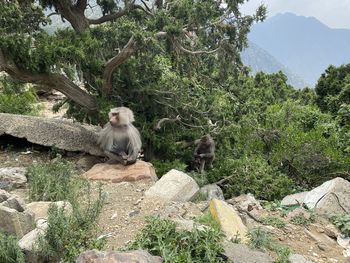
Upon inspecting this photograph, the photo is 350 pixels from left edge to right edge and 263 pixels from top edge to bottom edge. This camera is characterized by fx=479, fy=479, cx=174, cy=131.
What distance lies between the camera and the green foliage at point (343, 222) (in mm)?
6707

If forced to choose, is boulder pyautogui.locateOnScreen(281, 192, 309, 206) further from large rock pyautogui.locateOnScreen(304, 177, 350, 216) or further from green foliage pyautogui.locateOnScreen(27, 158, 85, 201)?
green foliage pyautogui.locateOnScreen(27, 158, 85, 201)

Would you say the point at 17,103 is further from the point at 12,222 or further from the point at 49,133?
the point at 12,222

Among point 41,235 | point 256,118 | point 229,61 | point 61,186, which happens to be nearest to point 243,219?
point 61,186

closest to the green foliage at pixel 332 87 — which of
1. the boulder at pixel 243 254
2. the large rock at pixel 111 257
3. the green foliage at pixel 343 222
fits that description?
the green foliage at pixel 343 222

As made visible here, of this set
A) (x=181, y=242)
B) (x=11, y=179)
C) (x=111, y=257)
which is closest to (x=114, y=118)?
(x=11, y=179)

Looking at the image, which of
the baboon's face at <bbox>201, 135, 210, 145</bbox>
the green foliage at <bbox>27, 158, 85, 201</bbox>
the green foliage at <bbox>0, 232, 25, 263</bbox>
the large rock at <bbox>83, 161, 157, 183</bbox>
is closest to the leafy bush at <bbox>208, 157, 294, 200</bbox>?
the baboon's face at <bbox>201, 135, 210, 145</bbox>

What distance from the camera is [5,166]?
29.1ft

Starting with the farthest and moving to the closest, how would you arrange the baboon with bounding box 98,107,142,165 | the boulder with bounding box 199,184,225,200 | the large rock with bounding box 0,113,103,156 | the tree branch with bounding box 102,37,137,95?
1. the large rock with bounding box 0,113,103,156
2. the boulder with bounding box 199,184,225,200
3. the tree branch with bounding box 102,37,137,95
4. the baboon with bounding box 98,107,142,165

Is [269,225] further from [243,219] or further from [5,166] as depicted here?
[5,166]

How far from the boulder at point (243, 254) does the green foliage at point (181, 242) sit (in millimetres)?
112

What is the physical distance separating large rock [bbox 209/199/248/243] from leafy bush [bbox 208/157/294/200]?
180 inches

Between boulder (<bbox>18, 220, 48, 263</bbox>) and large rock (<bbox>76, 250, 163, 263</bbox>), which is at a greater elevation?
large rock (<bbox>76, 250, 163, 263</bbox>)

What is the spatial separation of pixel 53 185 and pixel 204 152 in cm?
590

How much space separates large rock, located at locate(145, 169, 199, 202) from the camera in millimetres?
6941
